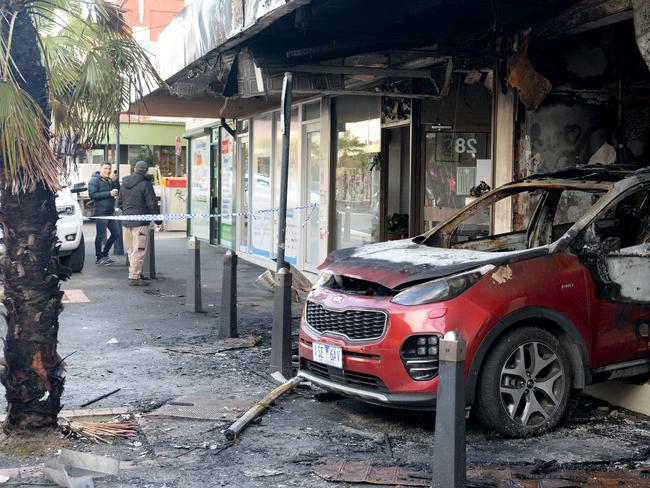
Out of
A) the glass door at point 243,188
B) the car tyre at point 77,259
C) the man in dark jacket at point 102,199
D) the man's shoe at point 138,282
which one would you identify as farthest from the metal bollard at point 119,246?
the man's shoe at point 138,282

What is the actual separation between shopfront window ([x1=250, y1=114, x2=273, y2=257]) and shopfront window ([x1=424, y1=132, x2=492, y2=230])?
20.9 ft

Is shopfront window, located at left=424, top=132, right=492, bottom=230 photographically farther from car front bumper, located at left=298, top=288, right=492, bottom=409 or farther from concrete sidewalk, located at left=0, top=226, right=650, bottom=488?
car front bumper, located at left=298, top=288, right=492, bottom=409

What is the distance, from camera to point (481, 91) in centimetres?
1187

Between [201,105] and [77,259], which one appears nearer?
[77,259]

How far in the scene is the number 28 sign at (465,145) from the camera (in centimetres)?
1202

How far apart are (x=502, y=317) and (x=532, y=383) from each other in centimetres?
56

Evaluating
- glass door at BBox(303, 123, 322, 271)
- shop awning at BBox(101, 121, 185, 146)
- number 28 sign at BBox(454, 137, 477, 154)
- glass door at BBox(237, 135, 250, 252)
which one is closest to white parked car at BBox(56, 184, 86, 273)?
glass door at BBox(303, 123, 322, 271)

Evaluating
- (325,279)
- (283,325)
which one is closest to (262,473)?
(325,279)

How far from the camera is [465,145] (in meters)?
12.1

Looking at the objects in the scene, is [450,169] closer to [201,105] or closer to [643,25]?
[643,25]

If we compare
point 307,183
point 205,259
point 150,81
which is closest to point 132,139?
point 205,259

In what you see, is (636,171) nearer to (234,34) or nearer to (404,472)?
(404,472)

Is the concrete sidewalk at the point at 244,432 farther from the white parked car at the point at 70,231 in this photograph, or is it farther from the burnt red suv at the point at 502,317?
the white parked car at the point at 70,231

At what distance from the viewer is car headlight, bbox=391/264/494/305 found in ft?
20.3
